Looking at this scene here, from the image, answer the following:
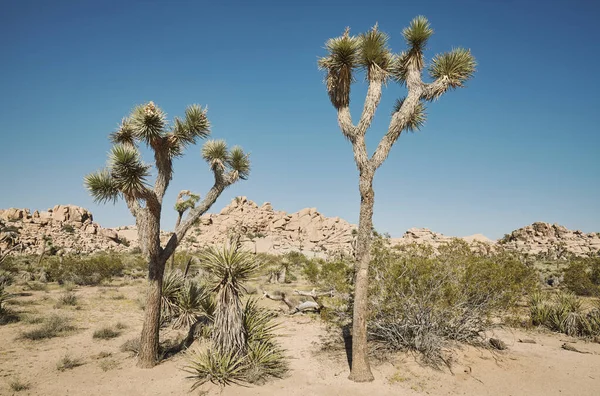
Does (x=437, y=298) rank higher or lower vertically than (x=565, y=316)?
higher

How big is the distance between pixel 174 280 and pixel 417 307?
6.76 meters

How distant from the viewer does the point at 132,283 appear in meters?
21.5

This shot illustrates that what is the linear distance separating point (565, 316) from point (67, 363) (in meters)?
13.8

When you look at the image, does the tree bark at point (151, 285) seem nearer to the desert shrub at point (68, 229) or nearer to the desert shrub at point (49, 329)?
the desert shrub at point (49, 329)

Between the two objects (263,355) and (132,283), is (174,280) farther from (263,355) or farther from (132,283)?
(132,283)

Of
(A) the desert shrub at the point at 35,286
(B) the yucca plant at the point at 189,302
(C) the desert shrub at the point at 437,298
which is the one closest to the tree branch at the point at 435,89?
(C) the desert shrub at the point at 437,298

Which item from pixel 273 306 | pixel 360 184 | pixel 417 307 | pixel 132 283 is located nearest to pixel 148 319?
pixel 360 184

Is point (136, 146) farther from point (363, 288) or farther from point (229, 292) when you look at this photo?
point (363, 288)

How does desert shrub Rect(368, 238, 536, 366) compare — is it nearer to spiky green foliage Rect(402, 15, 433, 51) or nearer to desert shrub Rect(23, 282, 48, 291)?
spiky green foliage Rect(402, 15, 433, 51)

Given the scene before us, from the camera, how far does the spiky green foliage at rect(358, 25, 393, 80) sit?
784 cm

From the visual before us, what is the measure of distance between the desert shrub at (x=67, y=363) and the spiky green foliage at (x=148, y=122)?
5263mm

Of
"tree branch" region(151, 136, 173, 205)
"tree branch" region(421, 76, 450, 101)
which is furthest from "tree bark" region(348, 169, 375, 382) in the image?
"tree branch" region(151, 136, 173, 205)

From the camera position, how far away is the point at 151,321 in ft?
25.5

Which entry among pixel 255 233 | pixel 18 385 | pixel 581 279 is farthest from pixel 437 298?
pixel 255 233
